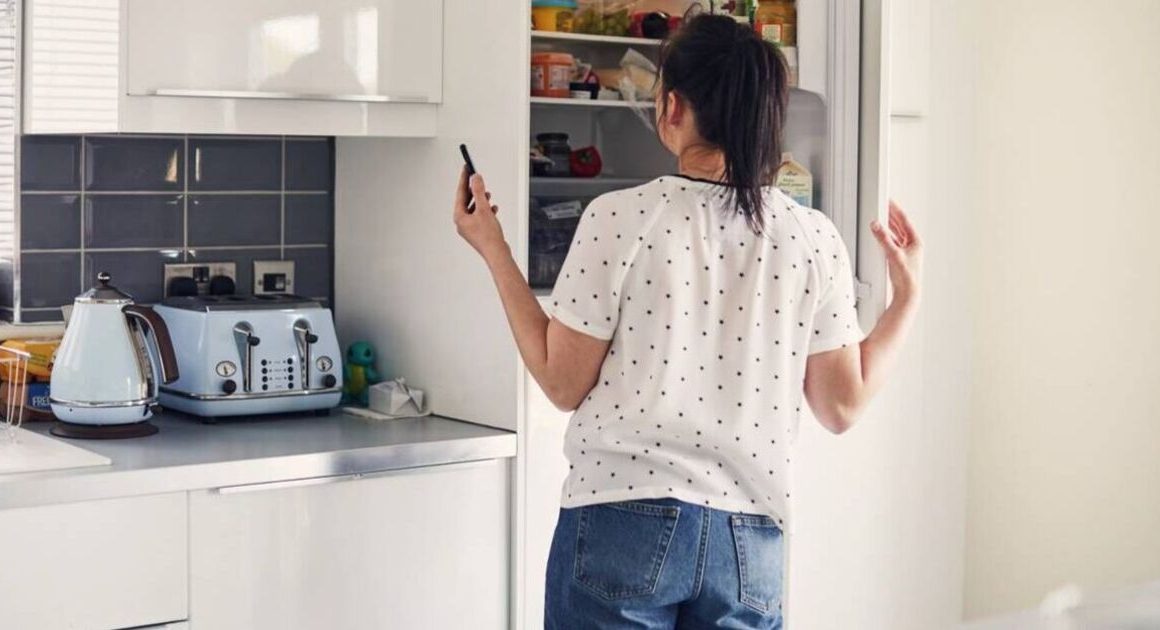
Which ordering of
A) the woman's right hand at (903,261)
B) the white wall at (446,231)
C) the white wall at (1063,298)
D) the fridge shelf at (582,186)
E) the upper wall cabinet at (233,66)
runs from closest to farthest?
the woman's right hand at (903,261) → the upper wall cabinet at (233,66) → the white wall at (446,231) → the fridge shelf at (582,186) → the white wall at (1063,298)

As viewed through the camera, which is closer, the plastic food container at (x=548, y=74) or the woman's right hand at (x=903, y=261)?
the woman's right hand at (x=903, y=261)

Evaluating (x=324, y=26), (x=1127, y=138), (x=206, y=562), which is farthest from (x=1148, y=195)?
(x=206, y=562)

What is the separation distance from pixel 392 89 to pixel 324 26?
16 centimetres

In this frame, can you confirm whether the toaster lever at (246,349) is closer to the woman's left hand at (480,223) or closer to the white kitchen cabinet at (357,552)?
the white kitchen cabinet at (357,552)

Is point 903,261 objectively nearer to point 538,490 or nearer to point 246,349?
point 538,490

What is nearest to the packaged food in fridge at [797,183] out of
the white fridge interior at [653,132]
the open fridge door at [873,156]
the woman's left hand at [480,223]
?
the white fridge interior at [653,132]

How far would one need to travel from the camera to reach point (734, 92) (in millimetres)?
2049

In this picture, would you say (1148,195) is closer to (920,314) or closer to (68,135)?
(920,314)

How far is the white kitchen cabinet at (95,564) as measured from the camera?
2.26m

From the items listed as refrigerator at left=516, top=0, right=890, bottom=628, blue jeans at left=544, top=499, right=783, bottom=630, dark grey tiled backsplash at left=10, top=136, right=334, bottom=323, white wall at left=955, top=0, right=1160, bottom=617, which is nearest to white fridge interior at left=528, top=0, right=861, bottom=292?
refrigerator at left=516, top=0, right=890, bottom=628

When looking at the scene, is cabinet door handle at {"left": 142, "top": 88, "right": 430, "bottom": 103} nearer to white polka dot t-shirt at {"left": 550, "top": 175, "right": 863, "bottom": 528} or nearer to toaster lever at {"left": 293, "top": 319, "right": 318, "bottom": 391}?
toaster lever at {"left": 293, "top": 319, "right": 318, "bottom": 391}

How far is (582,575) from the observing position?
2.06m

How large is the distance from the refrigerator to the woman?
2.06ft

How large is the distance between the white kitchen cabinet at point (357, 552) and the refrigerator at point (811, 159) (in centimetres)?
6
